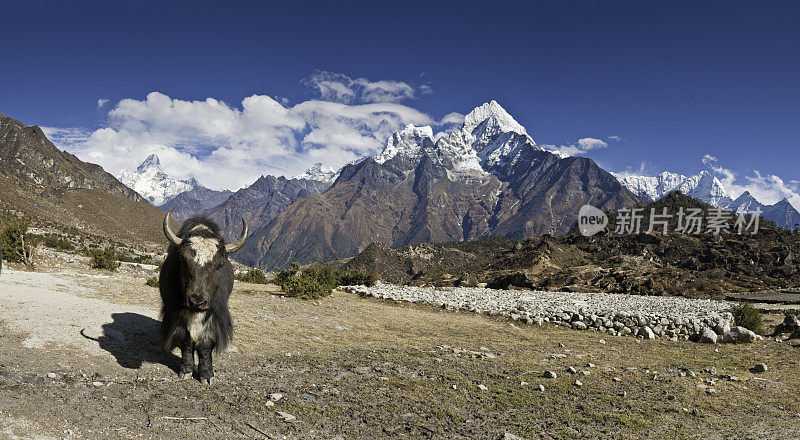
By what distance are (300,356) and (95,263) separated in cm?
1901

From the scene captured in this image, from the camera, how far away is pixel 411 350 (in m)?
10.7

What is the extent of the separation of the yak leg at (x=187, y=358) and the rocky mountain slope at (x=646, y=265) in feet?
96.2

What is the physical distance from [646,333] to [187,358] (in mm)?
15251

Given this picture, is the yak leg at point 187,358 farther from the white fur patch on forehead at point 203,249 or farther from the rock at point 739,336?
the rock at point 739,336

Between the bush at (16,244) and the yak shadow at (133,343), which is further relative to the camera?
the bush at (16,244)

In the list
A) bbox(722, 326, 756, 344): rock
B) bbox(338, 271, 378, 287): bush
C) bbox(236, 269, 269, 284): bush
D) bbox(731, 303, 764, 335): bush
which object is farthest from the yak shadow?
bbox(731, 303, 764, 335): bush

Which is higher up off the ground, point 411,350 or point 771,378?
point 771,378

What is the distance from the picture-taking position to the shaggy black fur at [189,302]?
6707 millimetres

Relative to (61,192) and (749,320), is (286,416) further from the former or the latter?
(61,192)

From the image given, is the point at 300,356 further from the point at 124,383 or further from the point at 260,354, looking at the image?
the point at 124,383

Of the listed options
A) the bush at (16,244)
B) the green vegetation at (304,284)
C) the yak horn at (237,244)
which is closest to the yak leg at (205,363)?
the yak horn at (237,244)

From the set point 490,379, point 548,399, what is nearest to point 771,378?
point 548,399

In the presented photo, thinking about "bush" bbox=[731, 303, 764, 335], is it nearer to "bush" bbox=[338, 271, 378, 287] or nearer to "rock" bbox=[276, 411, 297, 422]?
"rock" bbox=[276, 411, 297, 422]

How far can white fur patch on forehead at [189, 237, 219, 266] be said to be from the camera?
6.78m
